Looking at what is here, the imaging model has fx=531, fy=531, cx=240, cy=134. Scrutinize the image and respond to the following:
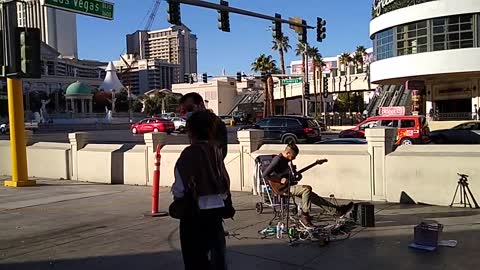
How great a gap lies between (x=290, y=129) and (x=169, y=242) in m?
19.9

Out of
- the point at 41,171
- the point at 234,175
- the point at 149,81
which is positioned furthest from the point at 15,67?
the point at 149,81

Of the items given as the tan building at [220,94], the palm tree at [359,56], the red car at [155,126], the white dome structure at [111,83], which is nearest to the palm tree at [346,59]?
the palm tree at [359,56]

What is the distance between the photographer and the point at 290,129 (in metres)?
26.8

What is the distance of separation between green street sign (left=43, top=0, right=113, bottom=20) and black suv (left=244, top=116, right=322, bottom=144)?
44.0 ft

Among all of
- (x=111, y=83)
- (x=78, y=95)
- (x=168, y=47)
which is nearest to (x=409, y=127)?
(x=78, y=95)

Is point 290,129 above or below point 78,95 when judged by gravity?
below

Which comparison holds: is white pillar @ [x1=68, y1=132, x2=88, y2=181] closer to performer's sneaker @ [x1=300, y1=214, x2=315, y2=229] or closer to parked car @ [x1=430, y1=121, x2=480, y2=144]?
performer's sneaker @ [x1=300, y1=214, x2=315, y2=229]

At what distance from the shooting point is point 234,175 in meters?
12.1

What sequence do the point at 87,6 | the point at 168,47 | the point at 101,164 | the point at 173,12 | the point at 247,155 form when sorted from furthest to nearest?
the point at 168,47, the point at 173,12, the point at 101,164, the point at 87,6, the point at 247,155

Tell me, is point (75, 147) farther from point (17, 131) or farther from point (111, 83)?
point (111, 83)

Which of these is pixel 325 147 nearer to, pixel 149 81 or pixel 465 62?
pixel 465 62

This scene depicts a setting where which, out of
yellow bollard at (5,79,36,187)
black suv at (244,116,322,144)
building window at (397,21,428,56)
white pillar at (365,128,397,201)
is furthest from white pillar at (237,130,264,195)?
building window at (397,21,428,56)

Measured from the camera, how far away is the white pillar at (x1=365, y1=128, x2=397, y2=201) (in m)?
10.3

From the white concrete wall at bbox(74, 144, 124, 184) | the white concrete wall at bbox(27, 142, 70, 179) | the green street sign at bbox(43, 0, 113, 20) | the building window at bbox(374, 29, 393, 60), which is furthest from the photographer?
the building window at bbox(374, 29, 393, 60)
